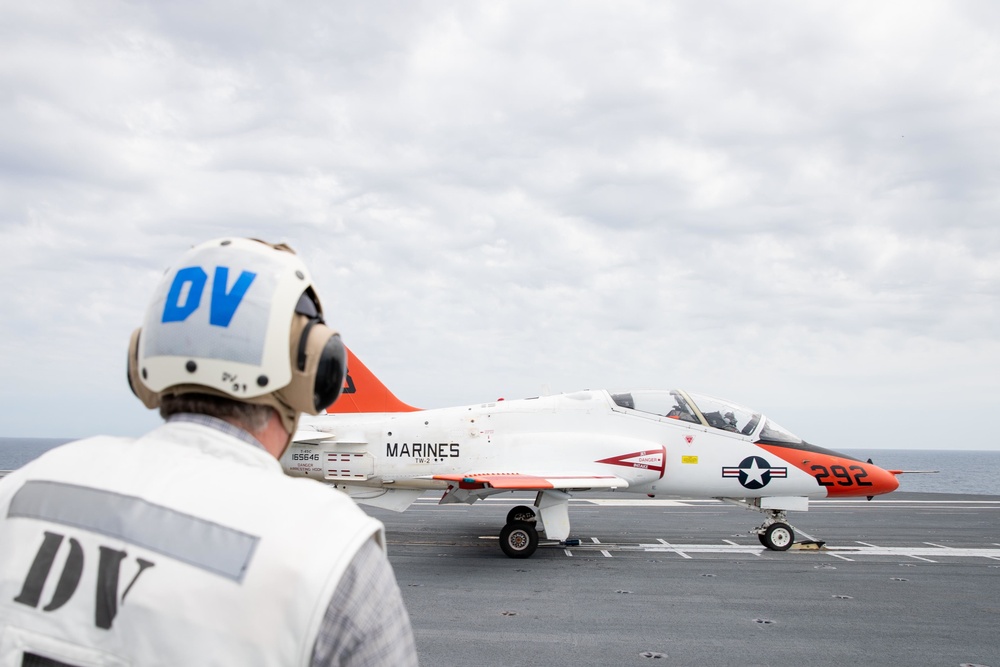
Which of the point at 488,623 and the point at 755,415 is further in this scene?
the point at 755,415

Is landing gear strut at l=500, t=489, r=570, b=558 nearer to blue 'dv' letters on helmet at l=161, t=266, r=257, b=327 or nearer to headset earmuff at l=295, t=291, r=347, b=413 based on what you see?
headset earmuff at l=295, t=291, r=347, b=413

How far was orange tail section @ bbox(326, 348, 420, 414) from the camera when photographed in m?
14.2

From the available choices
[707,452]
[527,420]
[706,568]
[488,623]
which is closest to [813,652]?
[488,623]

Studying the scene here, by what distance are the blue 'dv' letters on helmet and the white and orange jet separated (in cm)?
1141

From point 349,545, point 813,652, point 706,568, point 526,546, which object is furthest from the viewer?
point 526,546

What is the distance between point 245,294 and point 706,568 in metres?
11.5

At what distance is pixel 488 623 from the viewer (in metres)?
8.49

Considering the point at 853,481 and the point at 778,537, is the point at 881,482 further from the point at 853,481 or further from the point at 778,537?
the point at 778,537

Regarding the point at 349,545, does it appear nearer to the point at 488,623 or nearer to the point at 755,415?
the point at 488,623

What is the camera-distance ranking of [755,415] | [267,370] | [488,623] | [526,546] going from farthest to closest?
[755,415]
[526,546]
[488,623]
[267,370]

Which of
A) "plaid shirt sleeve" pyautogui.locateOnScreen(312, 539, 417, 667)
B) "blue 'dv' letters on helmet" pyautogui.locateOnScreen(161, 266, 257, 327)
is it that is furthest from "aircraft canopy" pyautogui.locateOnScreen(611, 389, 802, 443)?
"plaid shirt sleeve" pyautogui.locateOnScreen(312, 539, 417, 667)

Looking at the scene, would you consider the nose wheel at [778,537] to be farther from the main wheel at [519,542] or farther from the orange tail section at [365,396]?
the orange tail section at [365,396]

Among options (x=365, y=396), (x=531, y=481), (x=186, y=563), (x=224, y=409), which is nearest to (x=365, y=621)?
(x=186, y=563)

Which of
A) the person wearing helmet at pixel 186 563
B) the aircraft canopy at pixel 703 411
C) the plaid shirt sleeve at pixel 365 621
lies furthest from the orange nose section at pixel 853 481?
the person wearing helmet at pixel 186 563
